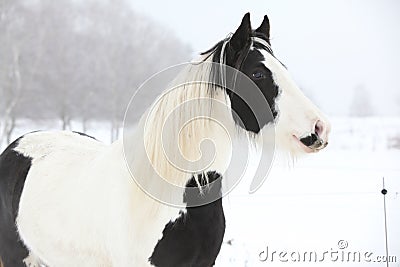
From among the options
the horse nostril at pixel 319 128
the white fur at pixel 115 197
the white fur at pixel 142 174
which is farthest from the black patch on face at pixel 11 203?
the horse nostril at pixel 319 128

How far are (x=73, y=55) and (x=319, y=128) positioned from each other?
6.78 metres

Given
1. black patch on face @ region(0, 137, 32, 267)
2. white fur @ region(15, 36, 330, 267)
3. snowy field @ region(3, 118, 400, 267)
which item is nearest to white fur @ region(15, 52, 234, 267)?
white fur @ region(15, 36, 330, 267)

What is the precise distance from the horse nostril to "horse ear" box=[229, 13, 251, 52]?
0.81ft

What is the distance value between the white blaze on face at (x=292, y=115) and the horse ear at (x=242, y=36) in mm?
53

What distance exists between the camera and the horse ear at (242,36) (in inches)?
38.2

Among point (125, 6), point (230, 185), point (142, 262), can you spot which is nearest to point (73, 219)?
point (142, 262)

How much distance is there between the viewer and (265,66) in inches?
38.2

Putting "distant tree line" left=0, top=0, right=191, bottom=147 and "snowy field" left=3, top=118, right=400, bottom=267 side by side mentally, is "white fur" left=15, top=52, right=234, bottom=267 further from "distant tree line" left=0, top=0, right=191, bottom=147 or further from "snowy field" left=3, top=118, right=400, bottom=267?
"distant tree line" left=0, top=0, right=191, bottom=147

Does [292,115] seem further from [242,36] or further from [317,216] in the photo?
[317,216]

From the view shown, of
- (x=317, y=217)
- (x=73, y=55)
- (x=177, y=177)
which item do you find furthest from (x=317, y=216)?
(x=73, y=55)

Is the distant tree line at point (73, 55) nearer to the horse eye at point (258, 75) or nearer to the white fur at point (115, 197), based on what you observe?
the white fur at point (115, 197)

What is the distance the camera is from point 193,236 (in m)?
1.03

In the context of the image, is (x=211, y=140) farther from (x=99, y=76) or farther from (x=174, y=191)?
(x=99, y=76)

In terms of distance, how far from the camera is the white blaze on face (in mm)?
912
